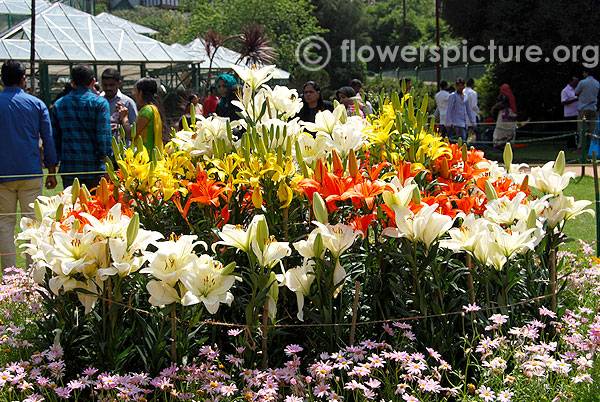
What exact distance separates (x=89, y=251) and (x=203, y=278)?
1.45ft

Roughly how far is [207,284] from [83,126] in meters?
3.75

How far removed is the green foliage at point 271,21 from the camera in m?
34.9

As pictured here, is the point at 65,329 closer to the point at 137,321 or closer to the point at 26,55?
the point at 137,321

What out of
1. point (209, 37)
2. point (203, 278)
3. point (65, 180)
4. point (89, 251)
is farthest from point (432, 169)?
point (209, 37)

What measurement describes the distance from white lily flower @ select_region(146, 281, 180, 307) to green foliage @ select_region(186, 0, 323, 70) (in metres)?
32.8

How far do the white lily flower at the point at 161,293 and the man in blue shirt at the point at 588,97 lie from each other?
13.8m

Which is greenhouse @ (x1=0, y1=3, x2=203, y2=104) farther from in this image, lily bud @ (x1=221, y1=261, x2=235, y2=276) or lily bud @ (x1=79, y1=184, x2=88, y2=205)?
lily bud @ (x1=221, y1=261, x2=235, y2=276)

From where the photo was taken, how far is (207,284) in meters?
2.31

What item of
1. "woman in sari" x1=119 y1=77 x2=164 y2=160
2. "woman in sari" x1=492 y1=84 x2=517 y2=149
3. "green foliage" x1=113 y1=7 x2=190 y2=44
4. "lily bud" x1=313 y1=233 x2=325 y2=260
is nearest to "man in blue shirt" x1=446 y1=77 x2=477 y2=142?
"woman in sari" x1=492 y1=84 x2=517 y2=149

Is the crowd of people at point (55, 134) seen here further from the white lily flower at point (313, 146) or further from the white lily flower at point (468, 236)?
the white lily flower at point (468, 236)

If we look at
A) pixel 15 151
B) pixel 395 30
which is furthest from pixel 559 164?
pixel 395 30

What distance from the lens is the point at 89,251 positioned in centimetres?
239

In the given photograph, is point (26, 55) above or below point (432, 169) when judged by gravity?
above

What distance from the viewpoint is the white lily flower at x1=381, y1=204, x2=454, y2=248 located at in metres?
2.38
